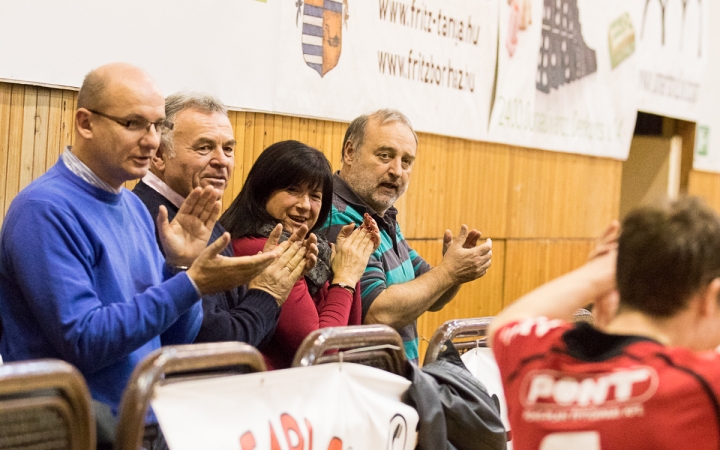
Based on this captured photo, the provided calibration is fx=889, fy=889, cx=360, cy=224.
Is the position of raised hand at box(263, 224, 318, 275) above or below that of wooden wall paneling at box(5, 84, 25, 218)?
below

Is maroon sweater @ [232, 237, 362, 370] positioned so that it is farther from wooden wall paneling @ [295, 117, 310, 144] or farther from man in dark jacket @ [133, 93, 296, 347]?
wooden wall paneling @ [295, 117, 310, 144]

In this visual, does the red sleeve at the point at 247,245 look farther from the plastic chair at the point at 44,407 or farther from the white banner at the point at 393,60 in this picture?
the white banner at the point at 393,60

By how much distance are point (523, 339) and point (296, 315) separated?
1520 mm

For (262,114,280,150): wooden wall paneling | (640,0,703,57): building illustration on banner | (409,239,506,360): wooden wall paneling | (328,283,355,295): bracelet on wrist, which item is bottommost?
(409,239,506,360): wooden wall paneling

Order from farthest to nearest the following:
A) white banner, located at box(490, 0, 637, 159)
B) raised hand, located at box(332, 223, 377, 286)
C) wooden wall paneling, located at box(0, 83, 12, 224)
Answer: white banner, located at box(490, 0, 637, 159) < wooden wall paneling, located at box(0, 83, 12, 224) < raised hand, located at box(332, 223, 377, 286)

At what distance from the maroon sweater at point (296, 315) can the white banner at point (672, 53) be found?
614 cm

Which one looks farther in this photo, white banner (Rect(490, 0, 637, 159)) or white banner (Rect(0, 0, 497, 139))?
white banner (Rect(490, 0, 637, 159))

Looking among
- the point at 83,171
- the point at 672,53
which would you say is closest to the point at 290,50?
the point at 83,171

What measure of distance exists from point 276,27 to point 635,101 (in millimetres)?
4849

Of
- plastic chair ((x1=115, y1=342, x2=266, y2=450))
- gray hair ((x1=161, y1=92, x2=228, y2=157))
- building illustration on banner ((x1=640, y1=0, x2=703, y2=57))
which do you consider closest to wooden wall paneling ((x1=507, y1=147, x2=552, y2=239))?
building illustration on banner ((x1=640, y1=0, x2=703, y2=57))

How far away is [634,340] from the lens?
5.24 feet

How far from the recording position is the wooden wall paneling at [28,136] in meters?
3.72

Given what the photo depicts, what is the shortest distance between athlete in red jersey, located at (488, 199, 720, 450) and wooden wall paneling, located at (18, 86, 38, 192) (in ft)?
8.83

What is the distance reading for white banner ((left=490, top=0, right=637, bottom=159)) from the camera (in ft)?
22.7
